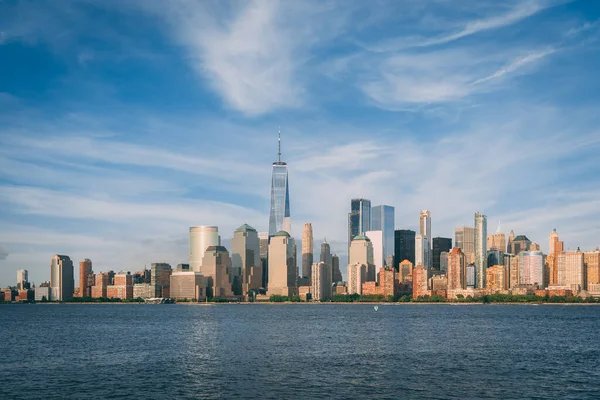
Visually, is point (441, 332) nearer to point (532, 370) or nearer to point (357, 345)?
point (357, 345)

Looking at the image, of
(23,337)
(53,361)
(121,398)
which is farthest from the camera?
(23,337)

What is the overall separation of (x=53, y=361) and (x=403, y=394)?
56282mm

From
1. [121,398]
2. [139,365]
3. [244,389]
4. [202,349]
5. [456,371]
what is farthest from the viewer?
[202,349]

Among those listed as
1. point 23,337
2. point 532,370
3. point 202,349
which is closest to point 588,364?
point 532,370

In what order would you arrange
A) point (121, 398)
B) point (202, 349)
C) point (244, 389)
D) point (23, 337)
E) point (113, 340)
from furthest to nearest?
point (23, 337)
point (113, 340)
point (202, 349)
point (244, 389)
point (121, 398)

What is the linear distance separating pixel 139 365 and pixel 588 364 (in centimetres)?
6454

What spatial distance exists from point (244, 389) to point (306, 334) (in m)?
77.6

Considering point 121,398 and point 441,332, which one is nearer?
point 121,398

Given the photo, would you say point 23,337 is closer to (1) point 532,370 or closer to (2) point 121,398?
(2) point 121,398

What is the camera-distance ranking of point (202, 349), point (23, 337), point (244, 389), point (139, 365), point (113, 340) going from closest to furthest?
point (244, 389), point (139, 365), point (202, 349), point (113, 340), point (23, 337)

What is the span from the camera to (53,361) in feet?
332

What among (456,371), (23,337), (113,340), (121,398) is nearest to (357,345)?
(456,371)

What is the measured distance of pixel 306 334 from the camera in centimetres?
15238

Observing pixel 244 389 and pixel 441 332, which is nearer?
pixel 244 389
